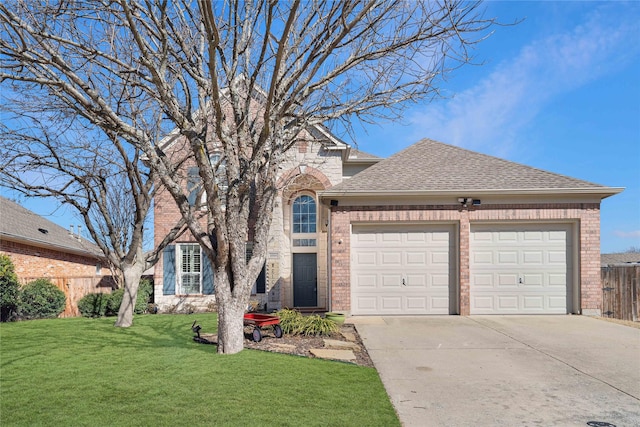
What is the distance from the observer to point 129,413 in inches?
179

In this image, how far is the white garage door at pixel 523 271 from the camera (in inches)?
446

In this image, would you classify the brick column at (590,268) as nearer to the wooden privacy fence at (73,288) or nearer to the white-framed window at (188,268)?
the white-framed window at (188,268)

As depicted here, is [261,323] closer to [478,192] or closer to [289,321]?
[289,321]

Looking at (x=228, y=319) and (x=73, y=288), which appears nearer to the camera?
(x=228, y=319)

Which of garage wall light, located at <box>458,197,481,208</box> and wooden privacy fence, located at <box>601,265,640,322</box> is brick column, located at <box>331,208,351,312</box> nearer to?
garage wall light, located at <box>458,197,481,208</box>

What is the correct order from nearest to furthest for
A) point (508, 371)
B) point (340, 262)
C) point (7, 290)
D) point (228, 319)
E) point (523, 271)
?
point (508, 371) → point (228, 319) → point (340, 262) → point (523, 271) → point (7, 290)

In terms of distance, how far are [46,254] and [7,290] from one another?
502 cm

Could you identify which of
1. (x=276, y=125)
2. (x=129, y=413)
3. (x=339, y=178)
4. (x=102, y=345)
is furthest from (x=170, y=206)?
(x=129, y=413)

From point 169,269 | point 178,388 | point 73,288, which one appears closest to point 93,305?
point 73,288

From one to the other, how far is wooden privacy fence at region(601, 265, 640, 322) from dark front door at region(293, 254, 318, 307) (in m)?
9.31

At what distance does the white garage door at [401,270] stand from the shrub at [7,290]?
35.4ft

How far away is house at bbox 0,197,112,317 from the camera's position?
15.0 meters

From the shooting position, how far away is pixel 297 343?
8047 millimetres

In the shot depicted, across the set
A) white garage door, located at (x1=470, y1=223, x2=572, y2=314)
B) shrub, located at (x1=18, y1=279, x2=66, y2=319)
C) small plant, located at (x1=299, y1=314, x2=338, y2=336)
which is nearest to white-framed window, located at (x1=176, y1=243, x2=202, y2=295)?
shrub, located at (x1=18, y1=279, x2=66, y2=319)
